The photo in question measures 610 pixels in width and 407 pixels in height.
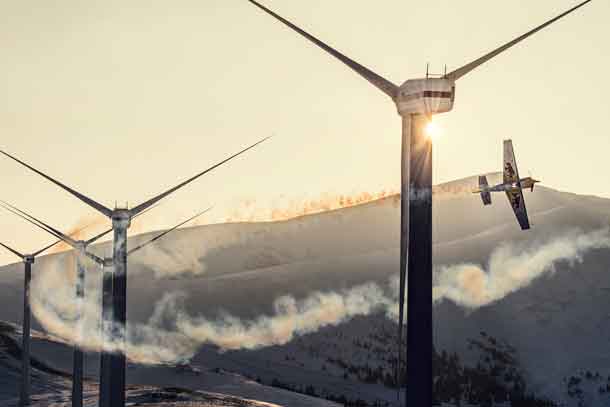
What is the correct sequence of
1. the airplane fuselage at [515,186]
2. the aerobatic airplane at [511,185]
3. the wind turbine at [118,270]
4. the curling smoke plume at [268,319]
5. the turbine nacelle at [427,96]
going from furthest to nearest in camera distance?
the curling smoke plume at [268,319] < the aerobatic airplane at [511,185] < the airplane fuselage at [515,186] < the wind turbine at [118,270] < the turbine nacelle at [427,96]

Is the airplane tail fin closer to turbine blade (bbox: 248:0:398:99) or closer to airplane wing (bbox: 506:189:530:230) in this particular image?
airplane wing (bbox: 506:189:530:230)

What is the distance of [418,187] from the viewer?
119 feet

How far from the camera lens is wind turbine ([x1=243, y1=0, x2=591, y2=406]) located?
3456cm

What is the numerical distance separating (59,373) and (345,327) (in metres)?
54.5

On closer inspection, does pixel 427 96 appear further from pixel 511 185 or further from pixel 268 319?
pixel 268 319

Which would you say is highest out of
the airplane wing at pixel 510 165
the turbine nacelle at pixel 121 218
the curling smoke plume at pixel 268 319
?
the airplane wing at pixel 510 165

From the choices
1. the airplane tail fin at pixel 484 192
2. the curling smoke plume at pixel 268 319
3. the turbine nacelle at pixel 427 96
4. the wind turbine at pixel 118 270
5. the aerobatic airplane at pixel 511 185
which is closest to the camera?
the turbine nacelle at pixel 427 96

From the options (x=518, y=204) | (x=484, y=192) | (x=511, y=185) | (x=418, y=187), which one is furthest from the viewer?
(x=518, y=204)

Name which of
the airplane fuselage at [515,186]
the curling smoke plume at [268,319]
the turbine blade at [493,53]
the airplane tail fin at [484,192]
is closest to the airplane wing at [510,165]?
the airplane tail fin at [484,192]

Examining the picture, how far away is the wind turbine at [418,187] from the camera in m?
34.6

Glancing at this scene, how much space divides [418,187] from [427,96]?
3.11 m

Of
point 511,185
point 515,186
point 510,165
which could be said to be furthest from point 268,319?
point 515,186

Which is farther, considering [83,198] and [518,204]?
[518,204]

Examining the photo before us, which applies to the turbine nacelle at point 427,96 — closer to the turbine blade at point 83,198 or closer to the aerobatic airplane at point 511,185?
the turbine blade at point 83,198
